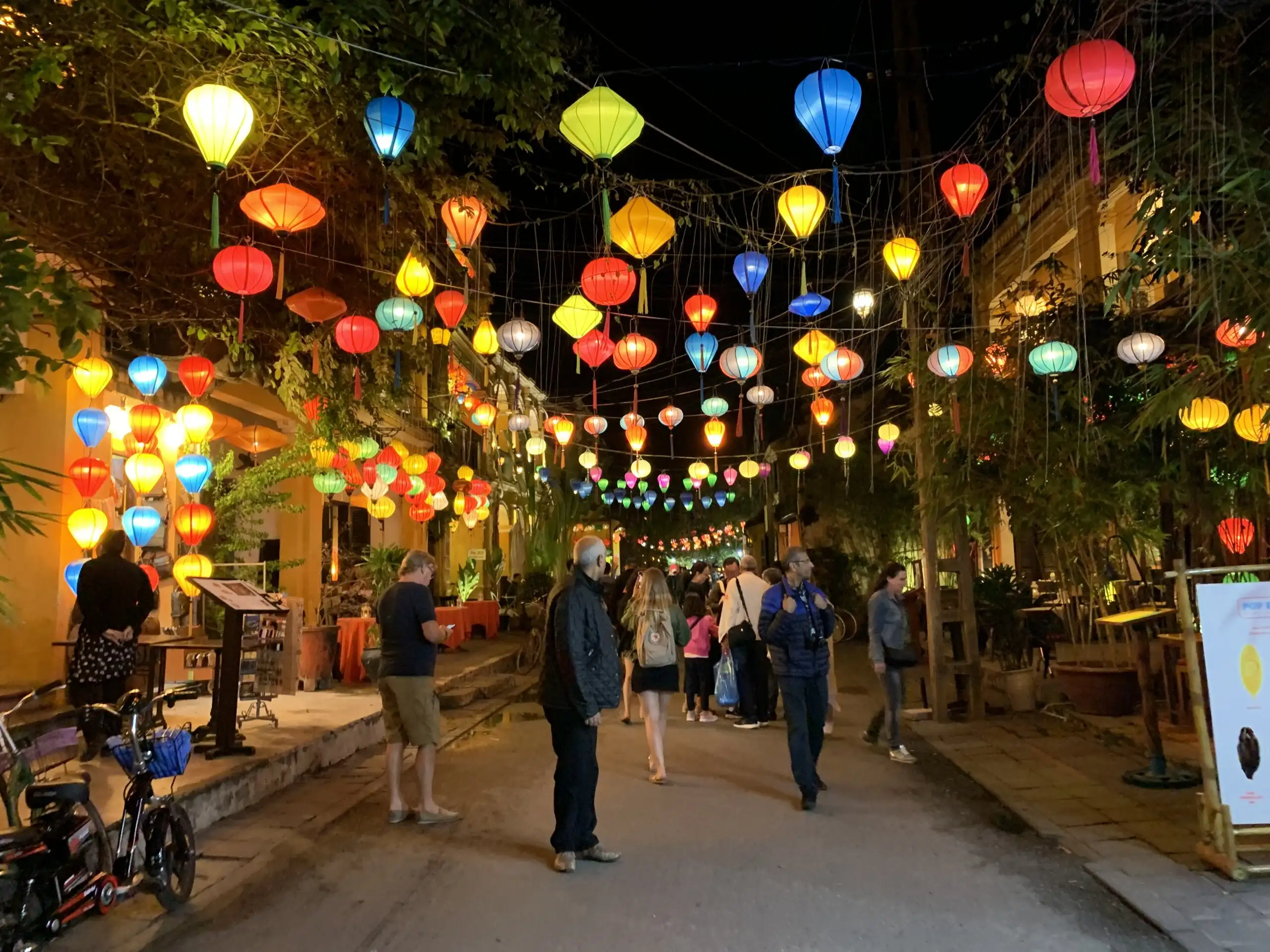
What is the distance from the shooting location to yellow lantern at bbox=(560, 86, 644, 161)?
6.61m

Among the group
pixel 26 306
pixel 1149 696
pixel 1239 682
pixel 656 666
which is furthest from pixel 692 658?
pixel 26 306

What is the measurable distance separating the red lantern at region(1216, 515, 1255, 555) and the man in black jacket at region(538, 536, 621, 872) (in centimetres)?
763

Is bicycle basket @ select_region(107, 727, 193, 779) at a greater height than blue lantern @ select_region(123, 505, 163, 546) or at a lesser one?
lesser

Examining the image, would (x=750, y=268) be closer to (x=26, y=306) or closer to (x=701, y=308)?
(x=701, y=308)

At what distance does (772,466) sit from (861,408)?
6.17 metres

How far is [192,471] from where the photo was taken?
1026cm

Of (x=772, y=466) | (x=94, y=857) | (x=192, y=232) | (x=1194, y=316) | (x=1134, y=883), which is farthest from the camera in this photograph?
(x=772, y=466)

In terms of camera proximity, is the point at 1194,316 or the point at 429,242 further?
the point at 429,242

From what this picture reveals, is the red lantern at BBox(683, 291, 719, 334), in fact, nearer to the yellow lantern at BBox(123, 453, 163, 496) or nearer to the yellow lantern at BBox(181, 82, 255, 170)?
the yellow lantern at BBox(181, 82, 255, 170)

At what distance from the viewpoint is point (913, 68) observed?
10836 millimetres

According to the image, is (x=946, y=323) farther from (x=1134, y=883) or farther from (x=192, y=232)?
(x=192, y=232)

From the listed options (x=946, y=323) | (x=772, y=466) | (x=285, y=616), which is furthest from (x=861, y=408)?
(x=285, y=616)

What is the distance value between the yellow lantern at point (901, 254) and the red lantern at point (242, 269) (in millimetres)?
6231

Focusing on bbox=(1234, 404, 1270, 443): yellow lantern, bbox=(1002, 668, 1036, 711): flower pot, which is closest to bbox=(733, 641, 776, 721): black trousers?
bbox=(1002, 668, 1036, 711): flower pot
